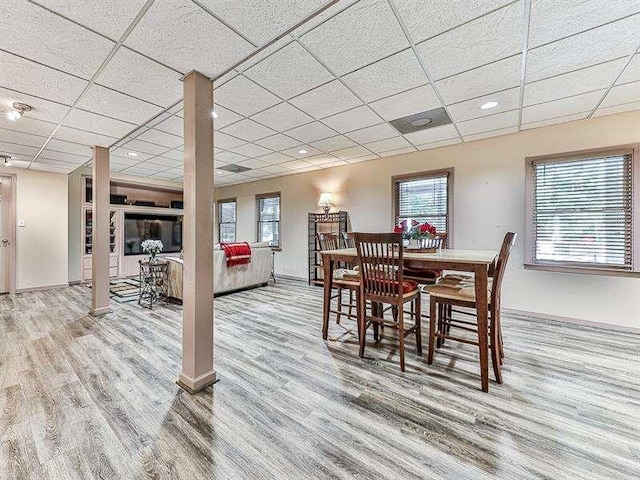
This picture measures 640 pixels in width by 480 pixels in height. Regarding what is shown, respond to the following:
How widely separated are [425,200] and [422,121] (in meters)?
1.54

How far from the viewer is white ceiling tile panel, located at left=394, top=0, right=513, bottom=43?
160 cm

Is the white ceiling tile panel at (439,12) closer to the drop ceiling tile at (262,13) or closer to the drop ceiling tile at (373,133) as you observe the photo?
the drop ceiling tile at (262,13)

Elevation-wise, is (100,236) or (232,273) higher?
(100,236)

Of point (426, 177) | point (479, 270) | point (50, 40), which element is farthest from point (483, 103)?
point (50, 40)

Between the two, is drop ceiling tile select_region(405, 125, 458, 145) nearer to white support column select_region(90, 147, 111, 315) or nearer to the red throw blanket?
the red throw blanket

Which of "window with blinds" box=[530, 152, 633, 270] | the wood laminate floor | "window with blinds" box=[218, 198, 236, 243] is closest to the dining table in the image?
the wood laminate floor

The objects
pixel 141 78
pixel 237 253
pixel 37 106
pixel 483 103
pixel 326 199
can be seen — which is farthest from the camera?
pixel 326 199

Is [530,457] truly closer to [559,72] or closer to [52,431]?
[52,431]

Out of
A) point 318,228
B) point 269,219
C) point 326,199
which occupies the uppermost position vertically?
point 326,199

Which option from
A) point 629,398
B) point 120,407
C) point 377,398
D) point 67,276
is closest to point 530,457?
point 377,398

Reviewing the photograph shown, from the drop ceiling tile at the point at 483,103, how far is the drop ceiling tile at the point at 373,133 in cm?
75

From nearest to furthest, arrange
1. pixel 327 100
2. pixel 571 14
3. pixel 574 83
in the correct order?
pixel 571 14
pixel 574 83
pixel 327 100

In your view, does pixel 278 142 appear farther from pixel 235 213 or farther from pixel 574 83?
pixel 235 213

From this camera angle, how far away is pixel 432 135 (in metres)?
3.81
